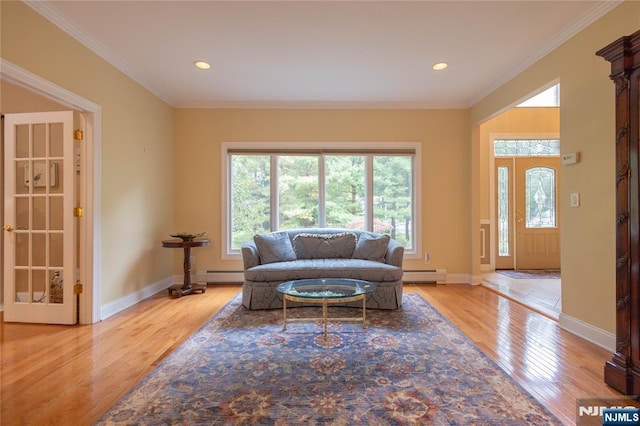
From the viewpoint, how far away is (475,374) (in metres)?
2.09

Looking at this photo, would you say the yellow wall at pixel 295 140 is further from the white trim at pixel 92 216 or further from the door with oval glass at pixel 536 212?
the door with oval glass at pixel 536 212

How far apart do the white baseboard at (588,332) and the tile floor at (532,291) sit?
1.04 ft

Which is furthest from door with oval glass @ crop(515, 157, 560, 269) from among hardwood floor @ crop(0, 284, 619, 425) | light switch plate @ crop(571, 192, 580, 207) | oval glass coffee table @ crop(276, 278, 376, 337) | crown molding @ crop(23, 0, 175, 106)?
crown molding @ crop(23, 0, 175, 106)

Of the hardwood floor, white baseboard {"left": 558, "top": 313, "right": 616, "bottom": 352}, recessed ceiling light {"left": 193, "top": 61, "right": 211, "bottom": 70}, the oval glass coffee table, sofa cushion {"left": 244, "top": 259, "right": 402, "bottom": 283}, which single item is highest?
recessed ceiling light {"left": 193, "top": 61, "right": 211, "bottom": 70}

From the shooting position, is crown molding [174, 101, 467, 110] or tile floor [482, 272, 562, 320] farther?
crown molding [174, 101, 467, 110]

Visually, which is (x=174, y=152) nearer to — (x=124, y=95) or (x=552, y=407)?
(x=124, y=95)

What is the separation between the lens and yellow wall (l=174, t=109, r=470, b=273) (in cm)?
495

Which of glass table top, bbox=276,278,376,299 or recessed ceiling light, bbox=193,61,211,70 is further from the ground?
recessed ceiling light, bbox=193,61,211,70

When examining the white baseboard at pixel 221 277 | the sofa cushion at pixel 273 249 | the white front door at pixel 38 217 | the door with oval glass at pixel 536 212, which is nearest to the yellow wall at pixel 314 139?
the white baseboard at pixel 221 277

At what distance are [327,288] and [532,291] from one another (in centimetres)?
323

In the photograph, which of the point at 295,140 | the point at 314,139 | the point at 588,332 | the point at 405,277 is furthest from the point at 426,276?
the point at 295,140

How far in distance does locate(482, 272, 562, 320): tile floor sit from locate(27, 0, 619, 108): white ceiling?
274cm

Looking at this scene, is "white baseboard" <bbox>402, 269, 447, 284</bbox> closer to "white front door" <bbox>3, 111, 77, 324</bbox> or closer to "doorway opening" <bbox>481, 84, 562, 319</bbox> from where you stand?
"doorway opening" <bbox>481, 84, 562, 319</bbox>

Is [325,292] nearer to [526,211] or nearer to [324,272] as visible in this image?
[324,272]
